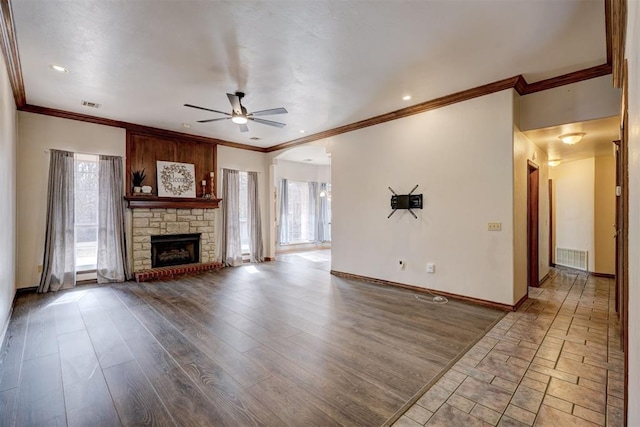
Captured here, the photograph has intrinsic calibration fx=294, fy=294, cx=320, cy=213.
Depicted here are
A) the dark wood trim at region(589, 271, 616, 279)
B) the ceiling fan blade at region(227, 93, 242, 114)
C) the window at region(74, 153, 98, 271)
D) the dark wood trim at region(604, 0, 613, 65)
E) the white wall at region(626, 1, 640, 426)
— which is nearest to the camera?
the white wall at region(626, 1, 640, 426)

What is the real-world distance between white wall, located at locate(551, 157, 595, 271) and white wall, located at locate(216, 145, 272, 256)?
685cm

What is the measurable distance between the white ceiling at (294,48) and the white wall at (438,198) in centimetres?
56

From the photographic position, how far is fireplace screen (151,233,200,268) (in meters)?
6.11

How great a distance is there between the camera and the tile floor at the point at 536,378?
1.88 m

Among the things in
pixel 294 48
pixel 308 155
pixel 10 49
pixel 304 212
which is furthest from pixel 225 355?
pixel 304 212

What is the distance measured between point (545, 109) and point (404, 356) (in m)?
3.71

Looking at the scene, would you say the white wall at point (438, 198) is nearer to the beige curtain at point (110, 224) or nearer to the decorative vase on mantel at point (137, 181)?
the decorative vase on mantel at point (137, 181)

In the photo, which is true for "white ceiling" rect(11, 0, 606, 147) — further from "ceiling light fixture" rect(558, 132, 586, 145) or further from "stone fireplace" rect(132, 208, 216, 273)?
"stone fireplace" rect(132, 208, 216, 273)

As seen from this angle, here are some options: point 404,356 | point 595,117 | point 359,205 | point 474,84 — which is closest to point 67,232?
point 359,205

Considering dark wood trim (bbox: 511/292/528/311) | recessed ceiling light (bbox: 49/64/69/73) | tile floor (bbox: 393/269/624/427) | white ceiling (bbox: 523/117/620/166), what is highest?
recessed ceiling light (bbox: 49/64/69/73)

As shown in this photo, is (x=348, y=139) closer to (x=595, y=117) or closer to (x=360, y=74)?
(x=360, y=74)

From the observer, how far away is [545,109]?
3910mm

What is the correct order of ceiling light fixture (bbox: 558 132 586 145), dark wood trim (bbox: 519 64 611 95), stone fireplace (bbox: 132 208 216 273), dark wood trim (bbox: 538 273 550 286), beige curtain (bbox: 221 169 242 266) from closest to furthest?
Result: 1. dark wood trim (bbox: 519 64 611 95)
2. ceiling light fixture (bbox: 558 132 586 145)
3. dark wood trim (bbox: 538 273 550 286)
4. stone fireplace (bbox: 132 208 216 273)
5. beige curtain (bbox: 221 169 242 266)

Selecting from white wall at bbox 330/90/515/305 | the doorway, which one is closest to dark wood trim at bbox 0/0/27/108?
white wall at bbox 330/90/515/305
